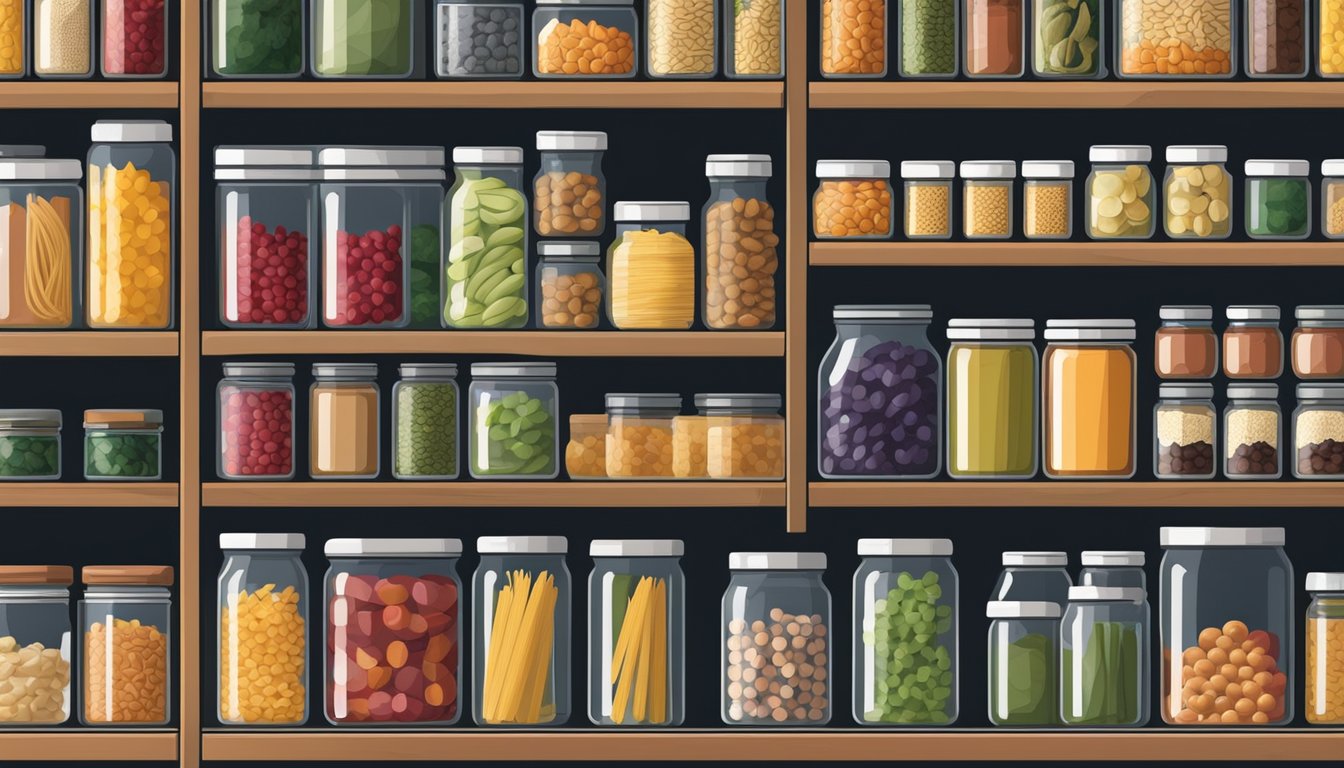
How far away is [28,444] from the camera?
235 cm

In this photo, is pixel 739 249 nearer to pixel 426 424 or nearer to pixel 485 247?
pixel 485 247

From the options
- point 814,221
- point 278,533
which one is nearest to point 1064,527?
point 814,221

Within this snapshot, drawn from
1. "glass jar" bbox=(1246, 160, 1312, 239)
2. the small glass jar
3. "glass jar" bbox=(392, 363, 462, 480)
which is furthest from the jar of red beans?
"glass jar" bbox=(1246, 160, 1312, 239)

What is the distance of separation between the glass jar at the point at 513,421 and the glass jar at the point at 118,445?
45 cm

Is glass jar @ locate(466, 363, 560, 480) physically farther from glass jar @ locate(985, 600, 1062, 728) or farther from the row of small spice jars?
glass jar @ locate(985, 600, 1062, 728)

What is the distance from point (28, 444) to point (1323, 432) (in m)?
1.77

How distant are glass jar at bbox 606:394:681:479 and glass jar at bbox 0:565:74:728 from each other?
2.58 ft

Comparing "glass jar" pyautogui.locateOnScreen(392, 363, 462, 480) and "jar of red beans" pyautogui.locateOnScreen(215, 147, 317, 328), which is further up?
"jar of red beans" pyautogui.locateOnScreen(215, 147, 317, 328)

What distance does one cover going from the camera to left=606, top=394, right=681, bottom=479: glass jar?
2344mm

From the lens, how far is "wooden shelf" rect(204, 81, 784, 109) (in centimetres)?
231

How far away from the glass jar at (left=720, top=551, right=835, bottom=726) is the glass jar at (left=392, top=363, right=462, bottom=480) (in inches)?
16.5

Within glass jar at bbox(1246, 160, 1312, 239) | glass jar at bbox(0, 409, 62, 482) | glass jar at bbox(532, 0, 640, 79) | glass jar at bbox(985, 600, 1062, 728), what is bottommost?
glass jar at bbox(985, 600, 1062, 728)

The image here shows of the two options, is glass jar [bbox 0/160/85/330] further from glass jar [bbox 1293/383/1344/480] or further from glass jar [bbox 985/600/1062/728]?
glass jar [bbox 1293/383/1344/480]

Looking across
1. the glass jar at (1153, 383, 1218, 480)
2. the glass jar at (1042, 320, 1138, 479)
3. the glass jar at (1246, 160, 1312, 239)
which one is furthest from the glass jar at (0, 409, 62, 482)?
the glass jar at (1246, 160, 1312, 239)
